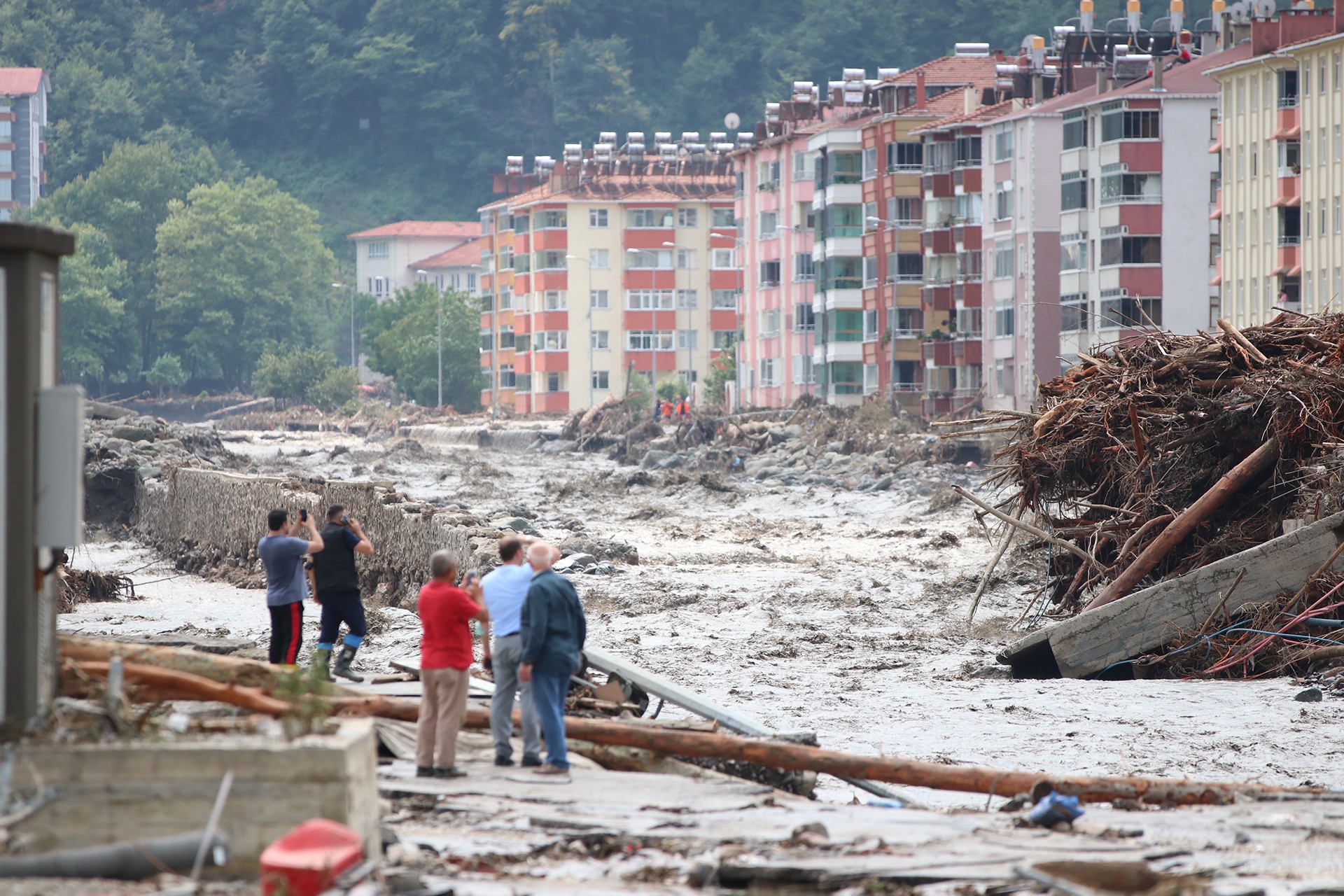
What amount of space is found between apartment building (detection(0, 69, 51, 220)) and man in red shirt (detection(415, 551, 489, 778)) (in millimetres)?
145531

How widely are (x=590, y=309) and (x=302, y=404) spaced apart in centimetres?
2269

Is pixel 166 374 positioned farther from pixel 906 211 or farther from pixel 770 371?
pixel 906 211

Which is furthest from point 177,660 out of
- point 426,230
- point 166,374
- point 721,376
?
point 426,230

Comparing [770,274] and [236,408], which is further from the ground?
[770,274]

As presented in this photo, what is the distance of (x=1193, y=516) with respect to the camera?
20.6 metres

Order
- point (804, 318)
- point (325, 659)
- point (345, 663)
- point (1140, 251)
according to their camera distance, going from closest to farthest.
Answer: point (325, 659), point (345, 663), point (1140, 251), point (804, 318)

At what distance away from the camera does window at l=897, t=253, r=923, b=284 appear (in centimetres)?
8725

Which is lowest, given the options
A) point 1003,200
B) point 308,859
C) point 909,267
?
point 308,859

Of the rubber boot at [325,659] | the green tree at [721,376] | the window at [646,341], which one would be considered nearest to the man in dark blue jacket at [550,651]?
→ the rubber boot at [325,659]

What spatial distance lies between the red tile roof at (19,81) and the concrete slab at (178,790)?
5953 inches

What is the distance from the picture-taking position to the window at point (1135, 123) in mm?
69625

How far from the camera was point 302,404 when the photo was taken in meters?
132

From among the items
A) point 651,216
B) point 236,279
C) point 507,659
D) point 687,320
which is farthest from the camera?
point 236,279

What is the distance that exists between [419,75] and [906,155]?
97.1 meters
